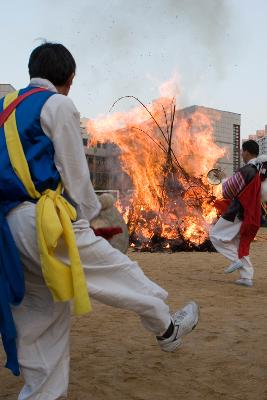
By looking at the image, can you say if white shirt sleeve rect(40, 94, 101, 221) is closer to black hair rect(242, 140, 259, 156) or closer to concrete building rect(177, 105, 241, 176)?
black hair rect(242, 140, 259, 156)

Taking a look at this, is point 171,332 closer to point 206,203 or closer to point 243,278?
point 243,278

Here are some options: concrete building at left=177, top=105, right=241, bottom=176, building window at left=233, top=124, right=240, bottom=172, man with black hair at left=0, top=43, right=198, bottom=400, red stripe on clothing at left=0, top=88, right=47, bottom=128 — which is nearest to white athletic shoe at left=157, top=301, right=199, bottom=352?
man with black hair at left=0, top=43, right=198, bottom=400

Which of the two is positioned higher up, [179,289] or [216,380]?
[216,380]

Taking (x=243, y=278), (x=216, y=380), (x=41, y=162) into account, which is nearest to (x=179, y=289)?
(x=243, y=278)

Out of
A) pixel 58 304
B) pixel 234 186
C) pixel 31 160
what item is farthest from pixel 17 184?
pixel 234 186

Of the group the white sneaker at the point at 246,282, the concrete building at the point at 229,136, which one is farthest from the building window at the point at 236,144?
the white sneaker at the point at 246,282

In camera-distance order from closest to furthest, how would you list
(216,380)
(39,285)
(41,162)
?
(41,162) < (39,285) < (216,380)

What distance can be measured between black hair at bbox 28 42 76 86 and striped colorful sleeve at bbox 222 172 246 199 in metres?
4.82

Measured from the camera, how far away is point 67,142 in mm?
2145

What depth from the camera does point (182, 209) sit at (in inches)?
537

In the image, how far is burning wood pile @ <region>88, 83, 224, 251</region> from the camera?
44.1 ft

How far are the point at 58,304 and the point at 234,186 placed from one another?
4.97 metres

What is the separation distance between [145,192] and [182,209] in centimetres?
116

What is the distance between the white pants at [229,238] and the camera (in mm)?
6980
